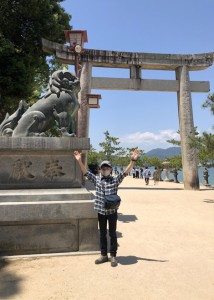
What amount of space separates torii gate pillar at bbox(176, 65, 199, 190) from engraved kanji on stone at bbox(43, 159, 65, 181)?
1013 centimetres

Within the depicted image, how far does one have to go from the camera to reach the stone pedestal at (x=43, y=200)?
3748mm

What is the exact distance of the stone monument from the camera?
3.77m

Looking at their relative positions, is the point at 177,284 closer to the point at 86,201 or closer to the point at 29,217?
the point at 86,201

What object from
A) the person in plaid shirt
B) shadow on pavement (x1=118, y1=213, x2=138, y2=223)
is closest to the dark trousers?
the person in plaid shirt

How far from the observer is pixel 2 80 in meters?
11.8

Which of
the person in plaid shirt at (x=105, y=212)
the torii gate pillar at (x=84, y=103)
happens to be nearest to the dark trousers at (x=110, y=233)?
the person in plaid shirt at (x=105, y=212)

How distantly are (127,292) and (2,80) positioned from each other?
37.4ft

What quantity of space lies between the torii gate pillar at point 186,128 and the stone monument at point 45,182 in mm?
9943

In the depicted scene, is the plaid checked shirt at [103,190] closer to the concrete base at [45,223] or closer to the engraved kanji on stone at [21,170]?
the concrete base at [45,223]

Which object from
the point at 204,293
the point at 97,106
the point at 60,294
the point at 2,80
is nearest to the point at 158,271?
the point at 204,293

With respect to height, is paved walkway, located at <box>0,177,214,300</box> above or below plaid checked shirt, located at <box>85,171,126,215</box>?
below

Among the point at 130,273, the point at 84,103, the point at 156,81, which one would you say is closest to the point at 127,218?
the point at 130,273

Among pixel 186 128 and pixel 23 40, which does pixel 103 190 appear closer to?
pixel 186 128

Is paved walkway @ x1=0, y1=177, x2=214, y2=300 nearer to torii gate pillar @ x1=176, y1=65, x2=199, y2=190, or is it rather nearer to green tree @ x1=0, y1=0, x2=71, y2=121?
torii gate pillar @ x1=176, y1=65, x2=199, y2=190
